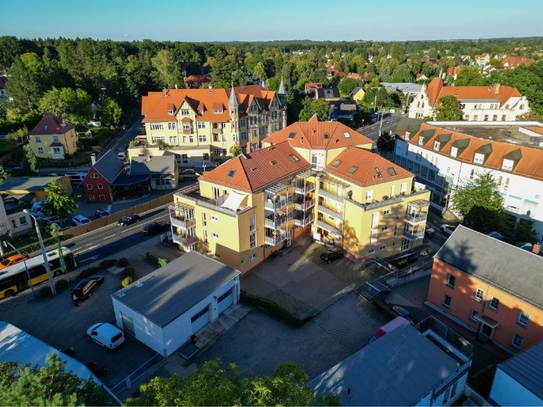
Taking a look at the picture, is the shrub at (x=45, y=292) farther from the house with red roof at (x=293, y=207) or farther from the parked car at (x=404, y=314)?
the parked car at (x=404, y=314)

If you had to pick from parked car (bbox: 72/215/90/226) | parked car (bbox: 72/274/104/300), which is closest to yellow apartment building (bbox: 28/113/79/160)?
parked car (bbox: 72/215/90/226)

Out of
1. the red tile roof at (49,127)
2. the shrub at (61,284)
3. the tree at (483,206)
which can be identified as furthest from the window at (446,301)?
the red tile roof at (49,127)

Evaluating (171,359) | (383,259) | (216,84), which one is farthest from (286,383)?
(216,84)

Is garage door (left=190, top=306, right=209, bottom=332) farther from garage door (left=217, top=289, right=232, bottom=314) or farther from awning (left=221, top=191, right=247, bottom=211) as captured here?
awning (left=221, top=191, right=247, bottom=211)

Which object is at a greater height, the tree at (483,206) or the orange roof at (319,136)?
the orange roof at (319,136)

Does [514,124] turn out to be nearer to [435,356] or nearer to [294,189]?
[294,189]

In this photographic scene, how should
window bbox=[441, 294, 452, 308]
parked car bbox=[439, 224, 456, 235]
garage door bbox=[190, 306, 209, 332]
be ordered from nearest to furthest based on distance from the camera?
1. garage door bbox=[190, 306, 209, 332]
2. window bbox=[441, 294, 452, 308]
3. parked car bbox=[439, 224, 456, 235]
